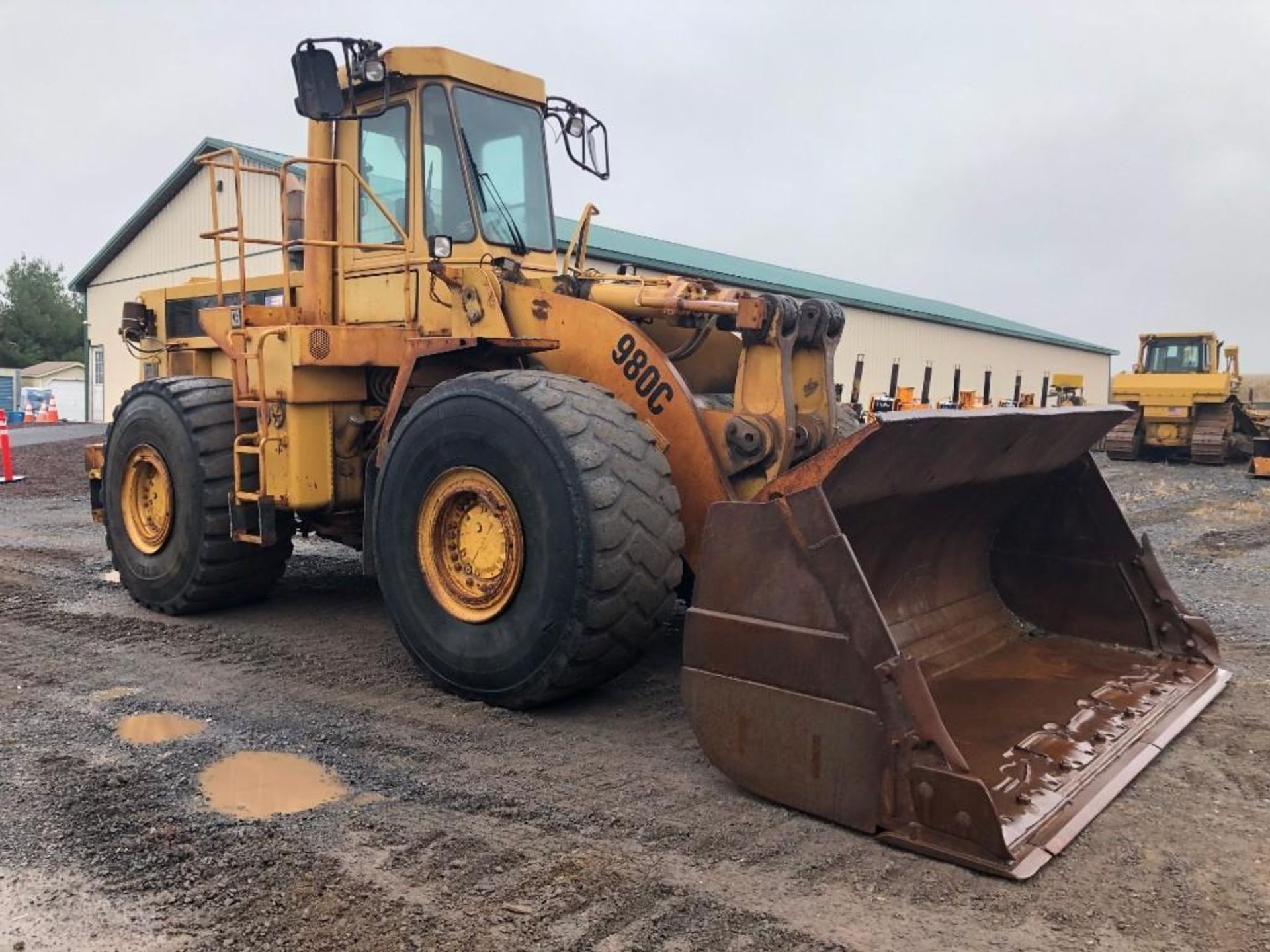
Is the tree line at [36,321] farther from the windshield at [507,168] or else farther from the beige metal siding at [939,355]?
the windshield at [507,168]

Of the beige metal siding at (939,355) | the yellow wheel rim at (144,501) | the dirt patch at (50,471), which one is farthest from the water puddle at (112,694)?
the beige metal siding at (939,355)

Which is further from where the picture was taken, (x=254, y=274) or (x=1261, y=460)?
(x=1261, y=460)

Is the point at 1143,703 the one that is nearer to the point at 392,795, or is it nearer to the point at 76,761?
the point at 392,795

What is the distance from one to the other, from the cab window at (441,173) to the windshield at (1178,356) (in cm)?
2244

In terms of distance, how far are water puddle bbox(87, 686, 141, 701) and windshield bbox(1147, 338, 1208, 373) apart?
2408cm

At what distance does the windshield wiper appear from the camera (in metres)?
5.65

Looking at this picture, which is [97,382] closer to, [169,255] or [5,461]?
[169,255]

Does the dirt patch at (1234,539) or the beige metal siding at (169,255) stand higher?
the beige metal siding at (169,255)

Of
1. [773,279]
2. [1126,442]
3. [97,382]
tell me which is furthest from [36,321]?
[1126,442]

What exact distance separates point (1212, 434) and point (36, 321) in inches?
2000

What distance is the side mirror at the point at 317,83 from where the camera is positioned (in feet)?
16.8

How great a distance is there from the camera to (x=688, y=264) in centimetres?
2408

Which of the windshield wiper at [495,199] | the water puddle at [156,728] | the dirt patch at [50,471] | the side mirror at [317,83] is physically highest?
the side mirror at [317,83]

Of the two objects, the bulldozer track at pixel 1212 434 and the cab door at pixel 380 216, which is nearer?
the cab door at pixel 380 216
